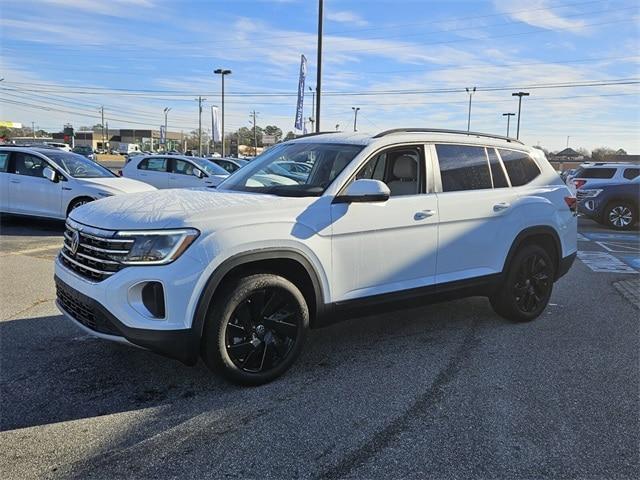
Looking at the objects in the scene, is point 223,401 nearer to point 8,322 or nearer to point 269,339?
point 269,339

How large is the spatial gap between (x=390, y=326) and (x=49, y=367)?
117 inches

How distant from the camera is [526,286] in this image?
5500mm

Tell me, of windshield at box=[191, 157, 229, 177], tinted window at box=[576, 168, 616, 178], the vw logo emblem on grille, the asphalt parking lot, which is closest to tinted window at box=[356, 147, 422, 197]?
the asphalt parking lot

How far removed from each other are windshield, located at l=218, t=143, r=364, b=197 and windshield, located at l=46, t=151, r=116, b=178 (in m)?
7.06

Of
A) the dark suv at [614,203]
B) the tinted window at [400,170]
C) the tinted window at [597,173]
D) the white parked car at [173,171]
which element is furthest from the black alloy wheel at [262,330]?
the tinted window at [597,173]

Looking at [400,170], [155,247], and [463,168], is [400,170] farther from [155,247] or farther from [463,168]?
[155,247]

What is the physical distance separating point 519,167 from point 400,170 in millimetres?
1523

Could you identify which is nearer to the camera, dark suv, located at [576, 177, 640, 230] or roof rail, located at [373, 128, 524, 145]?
roof rail, located at [373, 128, 524, 145]

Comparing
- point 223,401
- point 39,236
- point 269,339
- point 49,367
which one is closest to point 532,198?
point 269,339

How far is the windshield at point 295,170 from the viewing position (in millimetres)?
4277

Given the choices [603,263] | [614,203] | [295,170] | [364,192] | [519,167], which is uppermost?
[519,167]

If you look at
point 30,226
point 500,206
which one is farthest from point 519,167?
point 30,226

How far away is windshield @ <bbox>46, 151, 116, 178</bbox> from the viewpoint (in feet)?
35.5

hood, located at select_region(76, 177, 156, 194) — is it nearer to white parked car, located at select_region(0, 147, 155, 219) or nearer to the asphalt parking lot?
white parked car, located at select_region(0, 147, 155, 219)
